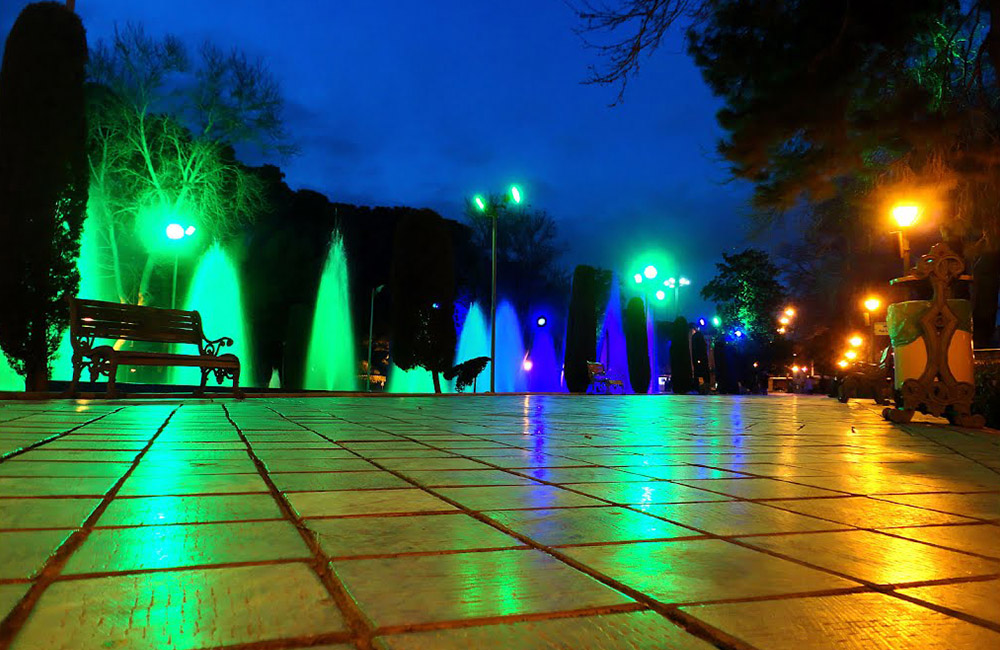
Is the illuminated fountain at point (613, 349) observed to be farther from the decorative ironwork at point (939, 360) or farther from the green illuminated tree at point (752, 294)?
the decorative ironwork at point (939, 360)

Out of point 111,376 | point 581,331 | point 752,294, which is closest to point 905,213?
point 111,376

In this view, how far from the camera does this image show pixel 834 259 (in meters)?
32.0

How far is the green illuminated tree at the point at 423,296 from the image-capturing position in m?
16.1

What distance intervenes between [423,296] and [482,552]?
15.2m

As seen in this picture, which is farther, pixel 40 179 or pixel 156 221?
pixel 156 221

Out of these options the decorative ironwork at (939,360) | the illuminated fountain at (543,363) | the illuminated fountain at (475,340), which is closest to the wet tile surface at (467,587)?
the decorative ironwork at (939,360)

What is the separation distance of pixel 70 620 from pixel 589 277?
23.8m

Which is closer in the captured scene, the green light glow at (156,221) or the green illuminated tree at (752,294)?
the green light glow at (156,221)

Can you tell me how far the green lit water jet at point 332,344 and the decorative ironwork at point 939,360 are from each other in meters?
18.9

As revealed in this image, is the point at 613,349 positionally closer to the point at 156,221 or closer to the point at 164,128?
the point at 156,221

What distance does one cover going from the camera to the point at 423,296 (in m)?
16.4

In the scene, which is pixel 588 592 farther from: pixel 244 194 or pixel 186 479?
pixel 244 194

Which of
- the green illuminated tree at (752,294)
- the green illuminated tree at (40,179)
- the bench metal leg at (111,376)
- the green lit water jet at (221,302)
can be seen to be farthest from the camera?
the green illuminated tree at (752,294)

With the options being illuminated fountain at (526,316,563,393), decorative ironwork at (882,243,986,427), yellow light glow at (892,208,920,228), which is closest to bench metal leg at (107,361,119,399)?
decorative ironwork at (882,243,986,427)
